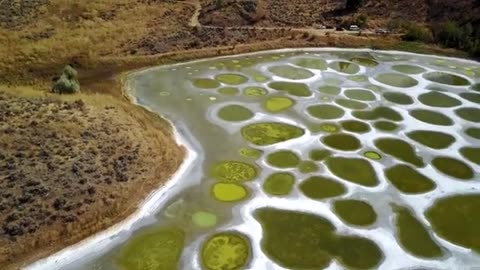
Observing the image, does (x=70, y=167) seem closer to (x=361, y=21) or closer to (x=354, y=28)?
(x=354, y=28)

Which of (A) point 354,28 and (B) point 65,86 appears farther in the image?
(A) point 354,28

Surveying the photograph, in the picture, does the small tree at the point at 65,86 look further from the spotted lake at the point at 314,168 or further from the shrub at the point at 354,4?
the shrub at the point at 354,4

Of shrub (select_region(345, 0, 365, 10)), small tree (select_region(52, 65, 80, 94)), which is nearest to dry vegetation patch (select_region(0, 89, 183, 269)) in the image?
small tree (select_region(52, 65, 80, 94))

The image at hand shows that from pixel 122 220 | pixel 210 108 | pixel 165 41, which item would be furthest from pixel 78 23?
pixel 122 220

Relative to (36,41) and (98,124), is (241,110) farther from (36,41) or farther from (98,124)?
(36,41)

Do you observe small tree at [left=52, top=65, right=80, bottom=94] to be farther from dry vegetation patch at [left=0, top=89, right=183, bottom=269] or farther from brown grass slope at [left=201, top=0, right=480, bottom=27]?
brown grass slope at [left=201, top=0, right=480, bottom=27]

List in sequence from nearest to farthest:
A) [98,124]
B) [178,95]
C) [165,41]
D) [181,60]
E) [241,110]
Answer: [98,124]
[241,110]
[178,95]
[181,60]
[165,41]

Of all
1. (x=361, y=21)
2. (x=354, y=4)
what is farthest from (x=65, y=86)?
(x=354, y=4)

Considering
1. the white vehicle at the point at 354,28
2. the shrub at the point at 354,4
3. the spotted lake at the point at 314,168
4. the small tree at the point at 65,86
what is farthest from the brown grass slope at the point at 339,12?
the small tree at the point at 65,86
